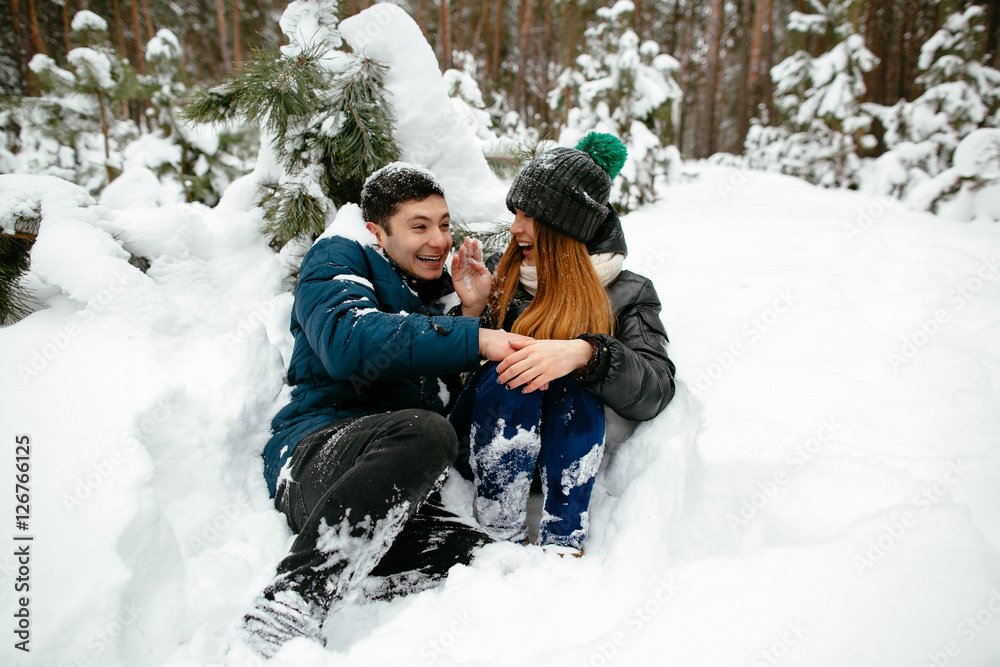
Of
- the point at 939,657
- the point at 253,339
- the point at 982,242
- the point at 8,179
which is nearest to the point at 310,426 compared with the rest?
the point at 253,339

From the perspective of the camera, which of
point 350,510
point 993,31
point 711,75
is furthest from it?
point 711,75

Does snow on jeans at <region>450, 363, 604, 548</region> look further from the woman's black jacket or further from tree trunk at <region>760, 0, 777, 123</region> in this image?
tree trunk at <region>760, 0, 777, 123</region>

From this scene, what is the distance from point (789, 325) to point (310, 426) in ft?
6.57

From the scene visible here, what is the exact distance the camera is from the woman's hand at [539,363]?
4.89ft

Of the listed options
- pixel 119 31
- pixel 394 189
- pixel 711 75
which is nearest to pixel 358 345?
pixel 394 189

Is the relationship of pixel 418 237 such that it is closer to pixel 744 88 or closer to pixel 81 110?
pixel 81 110

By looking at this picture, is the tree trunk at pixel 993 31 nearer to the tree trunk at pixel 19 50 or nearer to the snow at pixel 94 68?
the snow at pixel 94 68

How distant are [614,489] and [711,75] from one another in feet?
42.6

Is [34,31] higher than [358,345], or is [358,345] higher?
[34,31]

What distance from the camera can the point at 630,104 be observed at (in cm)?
568

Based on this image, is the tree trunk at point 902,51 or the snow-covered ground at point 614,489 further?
the tree trunk at point 902,51

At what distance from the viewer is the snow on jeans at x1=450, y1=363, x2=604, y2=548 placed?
5.50 feet

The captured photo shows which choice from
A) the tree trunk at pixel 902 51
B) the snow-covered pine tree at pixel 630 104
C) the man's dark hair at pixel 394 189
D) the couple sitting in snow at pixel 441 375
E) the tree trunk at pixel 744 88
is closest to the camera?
the couple sitting in snow at pixel 441 375

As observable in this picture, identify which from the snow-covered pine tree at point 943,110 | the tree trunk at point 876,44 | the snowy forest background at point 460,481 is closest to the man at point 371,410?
the snowy forest background at point 460,481
